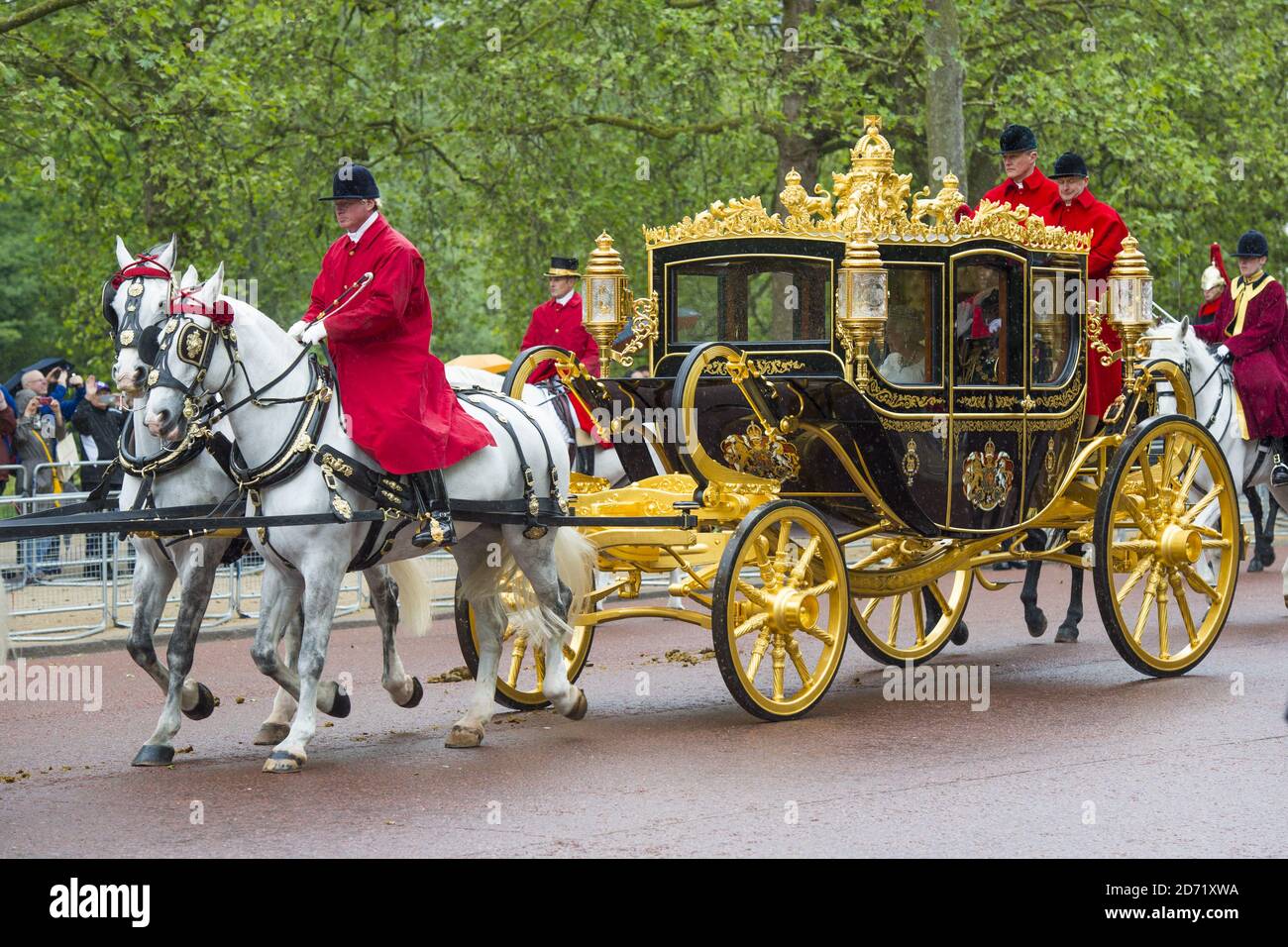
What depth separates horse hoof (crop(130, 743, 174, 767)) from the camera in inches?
313

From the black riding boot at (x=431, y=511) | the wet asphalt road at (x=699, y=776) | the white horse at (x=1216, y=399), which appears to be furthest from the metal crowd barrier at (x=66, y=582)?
the white horse at (x=1216, y=399)

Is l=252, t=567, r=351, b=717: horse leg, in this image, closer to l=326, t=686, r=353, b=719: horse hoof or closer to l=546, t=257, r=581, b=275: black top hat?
l=326, t=686, r=353, b=719: horse hoof

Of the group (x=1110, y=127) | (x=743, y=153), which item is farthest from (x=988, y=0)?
(x=743, y=153)

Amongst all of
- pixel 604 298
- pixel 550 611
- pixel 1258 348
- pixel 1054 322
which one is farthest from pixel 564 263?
pixel 550 611

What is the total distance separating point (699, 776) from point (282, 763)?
5.81 ft

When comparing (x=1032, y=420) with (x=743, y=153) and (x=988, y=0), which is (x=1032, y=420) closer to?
(x=988, y=0)

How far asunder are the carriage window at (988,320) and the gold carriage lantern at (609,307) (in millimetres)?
1640

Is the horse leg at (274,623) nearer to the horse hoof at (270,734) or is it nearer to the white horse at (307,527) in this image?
the white horse at (307,527)

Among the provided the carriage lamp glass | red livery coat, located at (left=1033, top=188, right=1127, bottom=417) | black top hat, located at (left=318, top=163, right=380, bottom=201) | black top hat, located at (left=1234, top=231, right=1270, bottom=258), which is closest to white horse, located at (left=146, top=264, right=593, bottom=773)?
black top hat, located at (left=318, top=163, right=380, bottom=201)

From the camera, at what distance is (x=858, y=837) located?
6383 mm

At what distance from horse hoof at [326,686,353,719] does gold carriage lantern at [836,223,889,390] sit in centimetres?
297

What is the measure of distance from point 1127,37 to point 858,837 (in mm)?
17163

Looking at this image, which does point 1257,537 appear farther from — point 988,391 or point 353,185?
point 353,185

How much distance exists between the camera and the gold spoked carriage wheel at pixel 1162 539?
982cm
